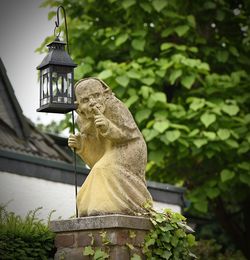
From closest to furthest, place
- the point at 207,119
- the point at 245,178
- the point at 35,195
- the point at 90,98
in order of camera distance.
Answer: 1. the point at 90,98
2. the point at 35,195
3. the point at 207,119
4. the point at 245,178

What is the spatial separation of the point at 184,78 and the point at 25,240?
712 cm

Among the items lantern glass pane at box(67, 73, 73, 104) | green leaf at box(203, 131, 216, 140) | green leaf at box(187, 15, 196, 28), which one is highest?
green leaf at box(187, 15, 196, 28)

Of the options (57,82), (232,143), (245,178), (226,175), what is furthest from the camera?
(226,175)

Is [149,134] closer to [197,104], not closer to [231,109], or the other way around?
Result: [197,104]

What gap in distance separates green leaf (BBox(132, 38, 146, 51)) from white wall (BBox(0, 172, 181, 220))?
3.20m

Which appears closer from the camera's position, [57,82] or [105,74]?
[57,82]

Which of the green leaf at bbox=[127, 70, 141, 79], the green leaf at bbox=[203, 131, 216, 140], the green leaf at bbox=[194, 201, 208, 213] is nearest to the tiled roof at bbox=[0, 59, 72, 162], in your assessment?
the green leaf at bbox=[127, 70, 141, 79]

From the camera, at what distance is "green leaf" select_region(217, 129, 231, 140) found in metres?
13.5

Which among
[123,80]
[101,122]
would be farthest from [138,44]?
[101,122]

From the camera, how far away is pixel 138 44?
14.7m

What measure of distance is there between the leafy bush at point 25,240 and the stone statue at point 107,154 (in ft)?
1.43

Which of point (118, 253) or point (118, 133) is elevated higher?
point (118, 133)

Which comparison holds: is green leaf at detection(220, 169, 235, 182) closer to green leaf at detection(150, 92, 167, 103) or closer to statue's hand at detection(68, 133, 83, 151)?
green leaf at detection(150, 92, 167, 103)

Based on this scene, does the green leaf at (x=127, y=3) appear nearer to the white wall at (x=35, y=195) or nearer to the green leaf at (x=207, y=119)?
the green leaf at (x=207, y=119)
